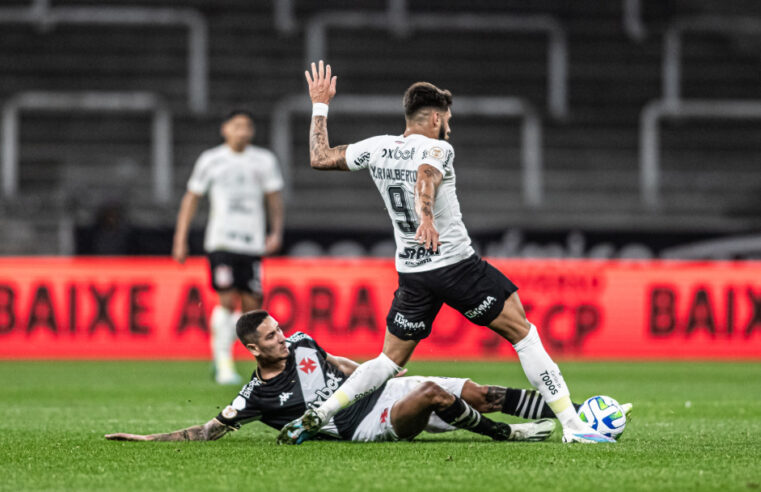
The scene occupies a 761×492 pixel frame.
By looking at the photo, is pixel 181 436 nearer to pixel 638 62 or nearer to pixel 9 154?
pixel 9 154

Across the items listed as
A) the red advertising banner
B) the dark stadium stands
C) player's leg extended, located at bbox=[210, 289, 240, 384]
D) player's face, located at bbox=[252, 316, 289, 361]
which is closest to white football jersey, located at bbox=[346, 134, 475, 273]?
player's face, located at bbox=[252, 316, 289, 361]

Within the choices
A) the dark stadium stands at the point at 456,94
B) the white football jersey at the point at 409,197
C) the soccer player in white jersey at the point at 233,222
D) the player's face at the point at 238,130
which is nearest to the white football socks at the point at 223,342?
the soccer player in white jersey at the point at 233,222

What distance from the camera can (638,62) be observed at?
20344mm

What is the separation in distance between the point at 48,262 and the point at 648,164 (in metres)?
9.60

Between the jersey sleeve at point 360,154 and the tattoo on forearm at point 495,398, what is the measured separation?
4.50 ft

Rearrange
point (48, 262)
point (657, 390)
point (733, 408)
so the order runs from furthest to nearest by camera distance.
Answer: point (48, 262), point (657, 390), point (733, 408)

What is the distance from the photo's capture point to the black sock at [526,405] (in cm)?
642

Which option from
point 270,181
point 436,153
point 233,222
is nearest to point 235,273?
point 233,222

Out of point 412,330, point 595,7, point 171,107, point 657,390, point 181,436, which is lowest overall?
point 657,390

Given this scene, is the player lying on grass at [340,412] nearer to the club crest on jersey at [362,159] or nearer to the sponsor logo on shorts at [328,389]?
the sponsor logo on shorts at [328,389]

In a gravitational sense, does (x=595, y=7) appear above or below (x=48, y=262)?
above

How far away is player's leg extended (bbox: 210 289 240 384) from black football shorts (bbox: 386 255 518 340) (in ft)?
15.0

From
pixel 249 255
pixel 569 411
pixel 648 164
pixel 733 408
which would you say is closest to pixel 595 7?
pixel 648 164

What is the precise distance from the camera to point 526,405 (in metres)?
6.45
